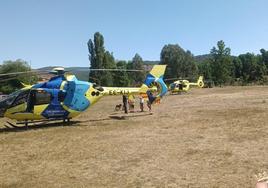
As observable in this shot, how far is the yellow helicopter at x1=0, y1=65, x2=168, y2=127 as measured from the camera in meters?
18.6

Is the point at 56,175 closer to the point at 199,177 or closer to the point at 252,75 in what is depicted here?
the point at 199,177

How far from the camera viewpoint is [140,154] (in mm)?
12039

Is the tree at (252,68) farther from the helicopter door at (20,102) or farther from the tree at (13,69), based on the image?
the helicopter door at (20,102)

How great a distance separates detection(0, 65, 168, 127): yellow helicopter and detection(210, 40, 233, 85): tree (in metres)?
70.7

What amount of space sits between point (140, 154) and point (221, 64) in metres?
80.8

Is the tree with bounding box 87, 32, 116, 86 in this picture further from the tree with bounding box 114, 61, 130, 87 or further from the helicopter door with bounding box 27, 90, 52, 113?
the helicopter door with bounding box 27, 90, 52, 113

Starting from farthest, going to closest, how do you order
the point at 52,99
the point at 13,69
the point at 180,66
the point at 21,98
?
the point at 180,66 < the point at 13,69 < the point at 52,99 < the point at 21,98

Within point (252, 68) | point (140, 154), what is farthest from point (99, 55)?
point (140, 154)

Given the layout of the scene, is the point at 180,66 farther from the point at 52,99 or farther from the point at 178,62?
Answer: the point at 52,99

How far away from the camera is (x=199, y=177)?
916 cm

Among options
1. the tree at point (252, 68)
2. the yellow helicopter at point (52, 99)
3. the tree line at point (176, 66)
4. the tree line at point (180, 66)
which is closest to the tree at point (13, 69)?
the tree line at point (176, 66)

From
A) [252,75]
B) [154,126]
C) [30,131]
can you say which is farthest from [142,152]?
[252,75]

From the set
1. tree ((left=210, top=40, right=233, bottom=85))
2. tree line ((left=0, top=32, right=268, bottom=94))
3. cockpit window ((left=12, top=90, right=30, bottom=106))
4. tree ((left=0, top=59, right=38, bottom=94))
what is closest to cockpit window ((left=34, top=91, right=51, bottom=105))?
cockpit window ((left=12, top=90, right=30, bottom=106))

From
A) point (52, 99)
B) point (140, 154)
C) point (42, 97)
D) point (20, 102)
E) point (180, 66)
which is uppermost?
point (180, 66)
